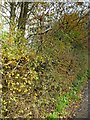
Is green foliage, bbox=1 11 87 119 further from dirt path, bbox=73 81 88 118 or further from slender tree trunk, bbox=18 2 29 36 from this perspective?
slender tree trunk, bbox=18 2 29 36

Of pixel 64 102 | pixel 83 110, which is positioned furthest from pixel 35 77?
pixel 83 110

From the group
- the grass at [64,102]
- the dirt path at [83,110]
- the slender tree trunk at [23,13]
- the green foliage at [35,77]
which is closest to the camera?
the green foliage at [35,77]

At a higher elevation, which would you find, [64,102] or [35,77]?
[35,77]

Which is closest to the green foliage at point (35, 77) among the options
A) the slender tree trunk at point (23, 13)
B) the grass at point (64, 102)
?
the grass at point (64, 102)

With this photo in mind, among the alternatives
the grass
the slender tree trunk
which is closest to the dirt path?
the grass

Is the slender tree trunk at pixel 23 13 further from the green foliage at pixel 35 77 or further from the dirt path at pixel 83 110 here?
the dirt path at pixel 83 110

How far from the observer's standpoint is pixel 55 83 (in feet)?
21.7

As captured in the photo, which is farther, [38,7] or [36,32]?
[38,7]

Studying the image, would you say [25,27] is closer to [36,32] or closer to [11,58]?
[36,32]

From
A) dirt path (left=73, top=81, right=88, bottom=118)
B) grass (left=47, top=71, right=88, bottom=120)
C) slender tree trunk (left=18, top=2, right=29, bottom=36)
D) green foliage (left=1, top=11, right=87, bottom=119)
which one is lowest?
dirt path (left=73, top=81, right=88, bottom=118)

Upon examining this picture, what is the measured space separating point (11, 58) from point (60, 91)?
3.09 m

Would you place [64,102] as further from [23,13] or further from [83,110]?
[23,13]

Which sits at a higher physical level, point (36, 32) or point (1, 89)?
point (36, 32)

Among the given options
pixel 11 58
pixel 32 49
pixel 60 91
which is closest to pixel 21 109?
pixel 11 58
